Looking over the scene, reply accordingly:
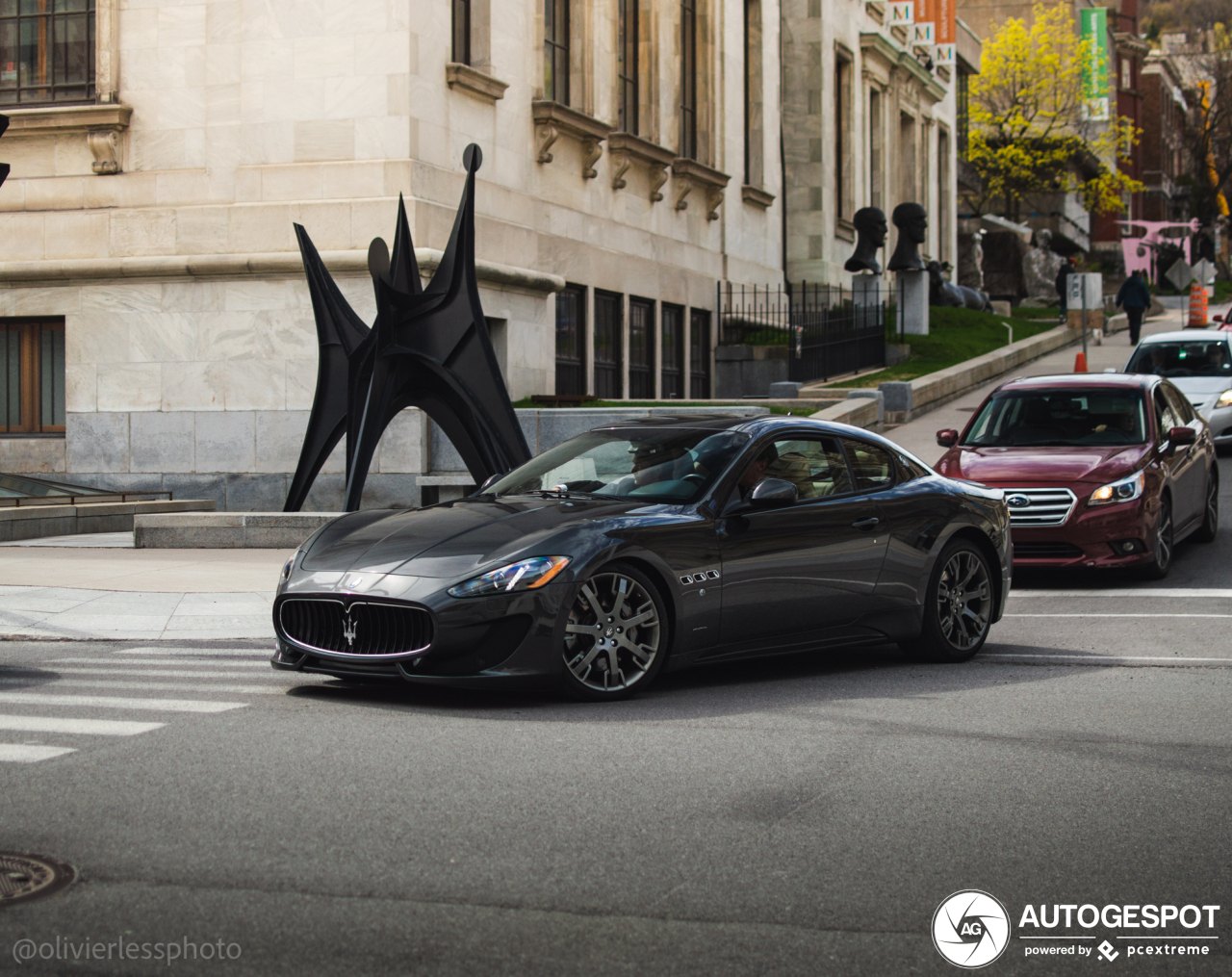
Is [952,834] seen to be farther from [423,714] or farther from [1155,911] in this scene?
[423,714]

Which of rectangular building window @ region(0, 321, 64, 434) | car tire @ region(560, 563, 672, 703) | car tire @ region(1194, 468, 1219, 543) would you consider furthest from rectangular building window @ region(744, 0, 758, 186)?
car tire @ region(560, 563, 672, 703)

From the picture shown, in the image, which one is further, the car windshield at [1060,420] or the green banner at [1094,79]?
the green banner at [1094,79]

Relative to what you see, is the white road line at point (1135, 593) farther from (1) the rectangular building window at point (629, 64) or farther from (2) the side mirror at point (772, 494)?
(1) the rectangular building window at point (629, 64)

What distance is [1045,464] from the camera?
12828 mm

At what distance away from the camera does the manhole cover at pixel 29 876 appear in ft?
14.2

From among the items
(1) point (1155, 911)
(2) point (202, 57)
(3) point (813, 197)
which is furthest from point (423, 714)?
(3) point (813, 197)

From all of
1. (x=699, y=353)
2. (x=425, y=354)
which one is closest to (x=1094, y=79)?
(x=699, y=353)

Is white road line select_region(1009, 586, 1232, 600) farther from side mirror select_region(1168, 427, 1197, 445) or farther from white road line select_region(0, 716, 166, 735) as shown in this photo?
white road line select_region(0, 716, 166, 735)

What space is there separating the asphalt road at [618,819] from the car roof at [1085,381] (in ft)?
19.0

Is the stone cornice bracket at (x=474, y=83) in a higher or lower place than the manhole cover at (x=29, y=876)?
higher

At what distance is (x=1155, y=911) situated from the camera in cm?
434

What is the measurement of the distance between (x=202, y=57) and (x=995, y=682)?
16830 mm

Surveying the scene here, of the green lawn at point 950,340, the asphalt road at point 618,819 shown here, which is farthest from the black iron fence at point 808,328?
the asphalt road at point 618,819

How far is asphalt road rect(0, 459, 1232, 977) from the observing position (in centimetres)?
405
